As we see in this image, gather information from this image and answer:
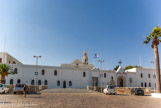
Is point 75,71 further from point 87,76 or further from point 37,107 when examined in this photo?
point 37,107

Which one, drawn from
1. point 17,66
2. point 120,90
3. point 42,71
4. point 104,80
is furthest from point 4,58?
point 120,90

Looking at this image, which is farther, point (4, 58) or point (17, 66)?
point (4, 58)

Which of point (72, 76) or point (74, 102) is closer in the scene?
point (74, 102)

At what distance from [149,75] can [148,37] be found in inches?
1188

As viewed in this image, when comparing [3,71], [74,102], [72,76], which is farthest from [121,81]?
[74,102]

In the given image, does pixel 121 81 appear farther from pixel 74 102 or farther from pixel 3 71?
pixel 74 102

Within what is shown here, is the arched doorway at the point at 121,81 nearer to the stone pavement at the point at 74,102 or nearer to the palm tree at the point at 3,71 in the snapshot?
the palm tree at the point at 3,71

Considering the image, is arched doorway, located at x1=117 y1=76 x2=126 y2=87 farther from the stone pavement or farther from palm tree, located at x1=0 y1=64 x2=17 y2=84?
the stone pavement

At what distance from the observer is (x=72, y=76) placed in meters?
46.6

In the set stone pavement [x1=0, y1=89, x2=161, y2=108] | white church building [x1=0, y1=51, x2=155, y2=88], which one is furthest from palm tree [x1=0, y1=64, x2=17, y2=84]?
stone pavement [x1=0, y1=89, x2=161, y2=108]

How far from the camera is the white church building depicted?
42159mm

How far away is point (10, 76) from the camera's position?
133 ft

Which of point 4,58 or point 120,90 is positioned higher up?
point 4,58

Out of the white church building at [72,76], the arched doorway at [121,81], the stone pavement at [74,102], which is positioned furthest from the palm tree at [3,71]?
the arched doorway at [121,81]
